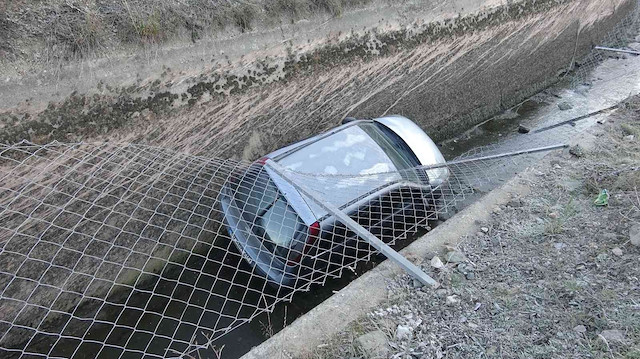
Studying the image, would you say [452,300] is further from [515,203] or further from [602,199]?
[602,199]

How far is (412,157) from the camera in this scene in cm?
564

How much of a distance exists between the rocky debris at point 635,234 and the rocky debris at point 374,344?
2335 mm

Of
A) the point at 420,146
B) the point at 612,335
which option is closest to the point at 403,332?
the point at 612,335

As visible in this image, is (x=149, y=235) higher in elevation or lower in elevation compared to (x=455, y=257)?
lower

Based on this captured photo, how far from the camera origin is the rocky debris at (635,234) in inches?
151

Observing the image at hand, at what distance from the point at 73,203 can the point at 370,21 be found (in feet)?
16.2

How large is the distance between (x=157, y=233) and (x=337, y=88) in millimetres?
3275

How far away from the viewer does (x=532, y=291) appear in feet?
11.7

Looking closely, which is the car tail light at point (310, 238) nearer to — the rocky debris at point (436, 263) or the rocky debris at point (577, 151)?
the rocky debris at point (436, 263)

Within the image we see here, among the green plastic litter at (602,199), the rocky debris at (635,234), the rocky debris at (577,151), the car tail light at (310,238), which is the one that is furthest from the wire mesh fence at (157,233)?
the rocky debris at (635,234)

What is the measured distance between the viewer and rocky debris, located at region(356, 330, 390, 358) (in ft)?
10.3

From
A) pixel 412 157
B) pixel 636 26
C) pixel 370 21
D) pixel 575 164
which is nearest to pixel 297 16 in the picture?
pixel 370 21

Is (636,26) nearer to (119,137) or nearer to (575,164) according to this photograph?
(575,164)

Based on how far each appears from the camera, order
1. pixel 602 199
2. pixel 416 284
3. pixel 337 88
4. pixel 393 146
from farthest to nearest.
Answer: pixel 337 88 → pixel 393 146 → pixel 602 199 → pixel 416 284
